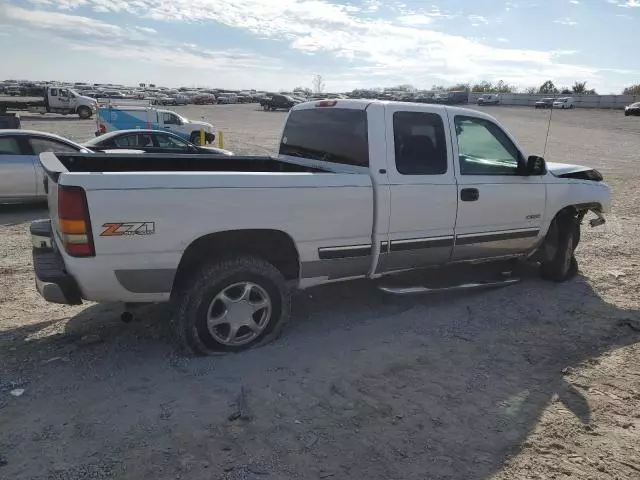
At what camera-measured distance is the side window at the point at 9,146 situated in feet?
30.2

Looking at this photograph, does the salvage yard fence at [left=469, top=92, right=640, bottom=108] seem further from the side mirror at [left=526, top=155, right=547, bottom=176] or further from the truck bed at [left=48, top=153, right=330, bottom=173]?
the truck bed at [left=48, top=153, right=330, bottom=173]

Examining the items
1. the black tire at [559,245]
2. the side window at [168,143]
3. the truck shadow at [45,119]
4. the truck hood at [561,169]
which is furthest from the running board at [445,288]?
the truck shadow at [45,119]

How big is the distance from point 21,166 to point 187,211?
7.02m

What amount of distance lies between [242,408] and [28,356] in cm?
186

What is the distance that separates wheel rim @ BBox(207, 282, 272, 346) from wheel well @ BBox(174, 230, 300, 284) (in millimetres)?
293

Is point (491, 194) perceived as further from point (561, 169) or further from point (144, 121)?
point (144, 121)

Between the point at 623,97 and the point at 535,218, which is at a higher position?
the point at 623,97

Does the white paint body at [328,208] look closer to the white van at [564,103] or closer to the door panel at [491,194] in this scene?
the door panel at [491,194]

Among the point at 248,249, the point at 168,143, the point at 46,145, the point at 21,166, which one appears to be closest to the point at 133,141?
the point at 168,143

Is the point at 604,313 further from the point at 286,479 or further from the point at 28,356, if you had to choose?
the point at 28,356

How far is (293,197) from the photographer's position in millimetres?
3984

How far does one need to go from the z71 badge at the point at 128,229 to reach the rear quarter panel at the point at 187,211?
1 centimetres

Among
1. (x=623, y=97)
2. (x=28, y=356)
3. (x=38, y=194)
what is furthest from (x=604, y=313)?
(x=623, y=97)

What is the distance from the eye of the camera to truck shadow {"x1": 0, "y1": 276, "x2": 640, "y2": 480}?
9.77 feet
